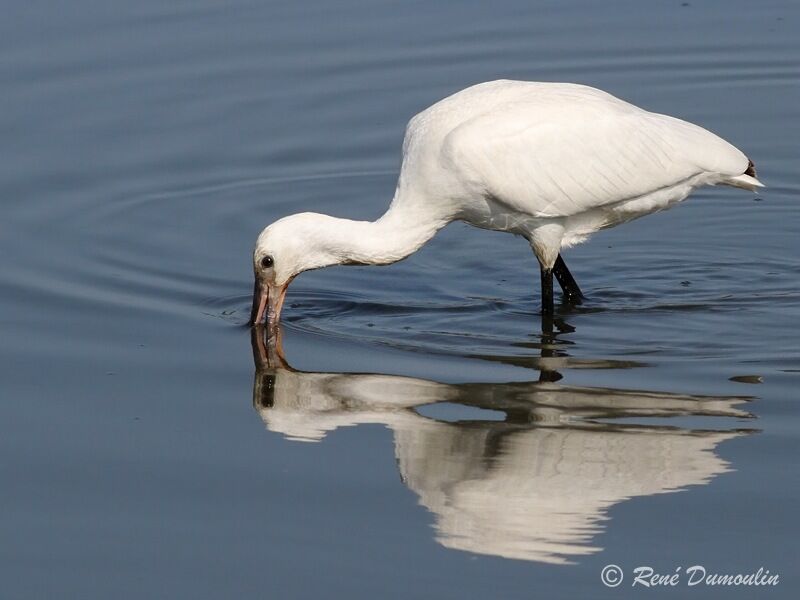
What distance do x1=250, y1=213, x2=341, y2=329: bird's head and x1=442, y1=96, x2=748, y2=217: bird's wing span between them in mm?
923

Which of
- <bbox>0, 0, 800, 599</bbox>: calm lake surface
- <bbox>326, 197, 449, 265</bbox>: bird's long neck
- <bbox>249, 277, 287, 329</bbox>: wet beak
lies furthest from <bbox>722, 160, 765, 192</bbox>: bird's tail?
<bbox>249, 277, 287, 329</bbox>: wet beak

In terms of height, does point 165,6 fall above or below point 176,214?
above

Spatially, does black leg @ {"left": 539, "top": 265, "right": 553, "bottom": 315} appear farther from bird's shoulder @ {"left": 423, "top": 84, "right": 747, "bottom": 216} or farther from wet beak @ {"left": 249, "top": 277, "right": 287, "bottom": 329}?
wet beak @ {"left": 249, "top": 277, "right": 287, "bottom": 329}

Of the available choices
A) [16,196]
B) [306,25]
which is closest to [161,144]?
[16,196]

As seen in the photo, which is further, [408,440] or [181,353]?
[181,353]

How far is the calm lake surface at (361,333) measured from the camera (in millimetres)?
7602

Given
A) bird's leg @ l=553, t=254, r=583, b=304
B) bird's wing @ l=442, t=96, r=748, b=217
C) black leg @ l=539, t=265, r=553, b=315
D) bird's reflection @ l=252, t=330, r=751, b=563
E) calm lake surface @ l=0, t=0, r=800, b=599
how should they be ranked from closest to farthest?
calm lake surface @ l=0, t=0, r=800, b=599, bird's reflection @ l=252, t=330, r=751, b=563, bird's wing @ l=442, t=96, r=748, b=217, black leg @ l=539, t=265, r=553, b=315, bird's leg @ l=553, t=254, r=583, b=304

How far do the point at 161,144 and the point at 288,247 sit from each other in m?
4.26

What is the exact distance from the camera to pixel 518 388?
9.63 metres

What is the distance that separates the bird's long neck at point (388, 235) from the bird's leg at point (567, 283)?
105cm

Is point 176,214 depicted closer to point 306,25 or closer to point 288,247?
point 288,247

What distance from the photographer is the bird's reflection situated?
307 inches

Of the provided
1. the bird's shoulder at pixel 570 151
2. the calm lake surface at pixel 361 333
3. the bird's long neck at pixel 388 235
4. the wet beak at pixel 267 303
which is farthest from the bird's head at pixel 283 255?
the bird's shoulder at pixel 570 151

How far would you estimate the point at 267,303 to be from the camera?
10.8 metres
